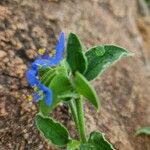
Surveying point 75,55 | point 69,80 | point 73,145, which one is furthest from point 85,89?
point 73,145

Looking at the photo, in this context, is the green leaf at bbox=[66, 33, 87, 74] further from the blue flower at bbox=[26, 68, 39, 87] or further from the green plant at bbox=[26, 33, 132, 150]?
the blue flower at bbox=[26, 68, 39, 87]

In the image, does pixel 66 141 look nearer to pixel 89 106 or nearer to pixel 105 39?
pixel 89 106

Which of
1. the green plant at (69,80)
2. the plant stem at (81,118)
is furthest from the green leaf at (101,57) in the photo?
the plant stem at (81,118)

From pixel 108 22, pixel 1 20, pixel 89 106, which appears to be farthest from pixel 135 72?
pixel 1 20

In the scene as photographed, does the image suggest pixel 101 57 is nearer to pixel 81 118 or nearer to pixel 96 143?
pixel 81 118

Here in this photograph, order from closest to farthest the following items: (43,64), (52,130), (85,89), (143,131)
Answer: (85,89) → (43,64) → (52,130) → (143,131)

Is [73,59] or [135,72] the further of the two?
[135,72]
